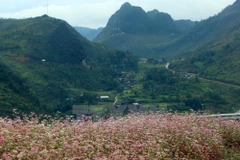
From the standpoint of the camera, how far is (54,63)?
38656 millimetres

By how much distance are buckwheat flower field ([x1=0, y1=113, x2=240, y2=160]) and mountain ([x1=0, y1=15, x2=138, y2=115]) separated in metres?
14.5

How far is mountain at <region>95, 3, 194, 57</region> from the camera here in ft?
315

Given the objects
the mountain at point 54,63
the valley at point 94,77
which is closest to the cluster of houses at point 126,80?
the valley at point 94,77

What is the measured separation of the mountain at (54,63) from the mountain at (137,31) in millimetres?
41044

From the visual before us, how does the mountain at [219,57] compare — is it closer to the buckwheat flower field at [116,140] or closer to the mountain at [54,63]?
the mountain at [54,63]

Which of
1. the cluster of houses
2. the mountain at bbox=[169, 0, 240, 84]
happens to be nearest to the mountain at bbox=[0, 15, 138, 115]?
the cluster of houses

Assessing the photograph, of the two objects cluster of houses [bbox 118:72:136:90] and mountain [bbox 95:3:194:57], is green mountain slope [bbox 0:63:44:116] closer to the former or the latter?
cluster of houses [bbox 118:72:136:90]

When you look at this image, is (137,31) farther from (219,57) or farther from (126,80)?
(126,80)

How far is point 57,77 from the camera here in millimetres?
34406

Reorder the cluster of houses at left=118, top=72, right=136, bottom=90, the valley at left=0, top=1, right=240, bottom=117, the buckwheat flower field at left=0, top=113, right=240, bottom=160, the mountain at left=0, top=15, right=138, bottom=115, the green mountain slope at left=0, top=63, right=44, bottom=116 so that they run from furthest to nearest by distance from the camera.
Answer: the cluster of houses at left=118, top=72, right=136, bottom=90 → the mountain at left=0, top=15, right=138, bottom=115 → the valley at left=0, top=1, right=240, bottom=117 → the green mountain slope at left=0, top=63, right=44, bottom=116 → the buckwheat flower field at left=0, top=113, right=240, bottom=160

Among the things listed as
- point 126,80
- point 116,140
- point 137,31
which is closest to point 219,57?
point 126,80

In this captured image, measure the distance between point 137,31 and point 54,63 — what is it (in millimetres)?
69634

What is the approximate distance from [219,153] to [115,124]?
1.73 metres

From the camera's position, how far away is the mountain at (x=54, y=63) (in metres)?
28.3
